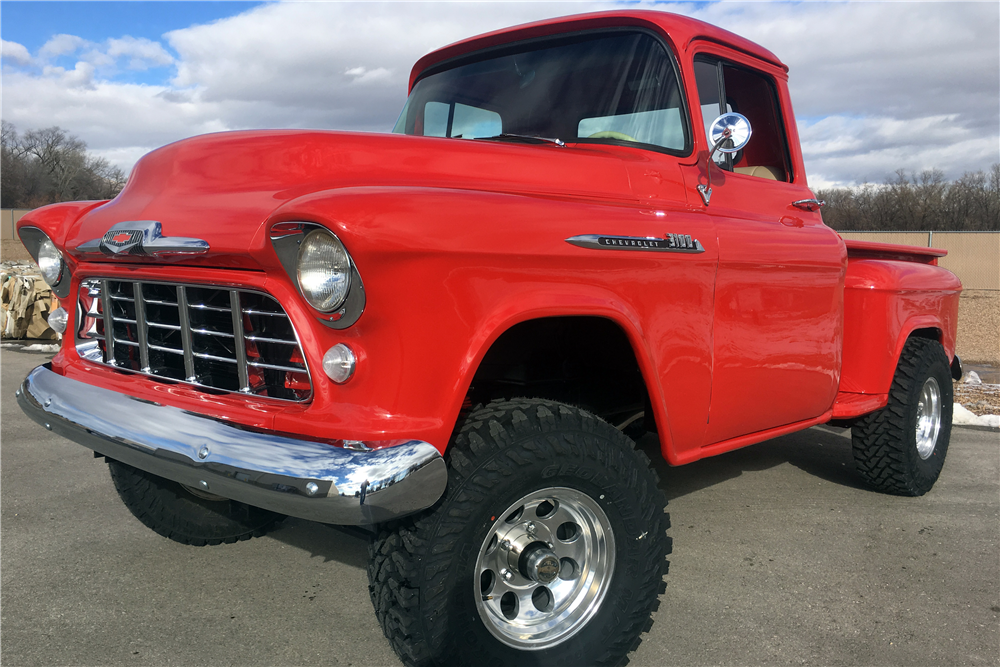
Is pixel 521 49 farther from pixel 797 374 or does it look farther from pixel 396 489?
pixel 396 489

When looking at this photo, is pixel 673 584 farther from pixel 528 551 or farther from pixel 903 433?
pixel 903 433

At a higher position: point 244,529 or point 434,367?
point 434,367

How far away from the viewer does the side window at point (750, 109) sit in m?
3.06

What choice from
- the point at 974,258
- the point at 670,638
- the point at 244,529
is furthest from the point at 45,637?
the point at 974,258

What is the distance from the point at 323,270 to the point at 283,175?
0.56m

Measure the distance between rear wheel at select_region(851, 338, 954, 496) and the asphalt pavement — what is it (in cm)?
12

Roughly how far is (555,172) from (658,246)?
0.42m

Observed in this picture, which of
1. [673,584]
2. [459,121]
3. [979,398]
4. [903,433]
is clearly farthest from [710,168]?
[979,398]

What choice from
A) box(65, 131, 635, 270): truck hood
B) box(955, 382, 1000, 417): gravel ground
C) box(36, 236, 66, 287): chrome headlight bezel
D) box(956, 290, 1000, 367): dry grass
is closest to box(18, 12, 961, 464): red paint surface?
box(65, 131, 635, 270): truck hood

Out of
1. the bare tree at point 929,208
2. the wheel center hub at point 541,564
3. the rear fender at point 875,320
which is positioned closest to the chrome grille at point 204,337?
the wheel center hub at point 541,564

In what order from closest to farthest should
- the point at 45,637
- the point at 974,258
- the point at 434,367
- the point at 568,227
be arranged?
1. the point at 434,367
2. the point at 568,227
3. the point at 45,637
4. the point at 974,258

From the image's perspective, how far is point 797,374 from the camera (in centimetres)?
308

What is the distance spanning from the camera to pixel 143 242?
7.19 ft

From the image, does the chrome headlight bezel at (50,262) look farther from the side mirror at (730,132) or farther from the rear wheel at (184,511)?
the side mirror at (730,132)
